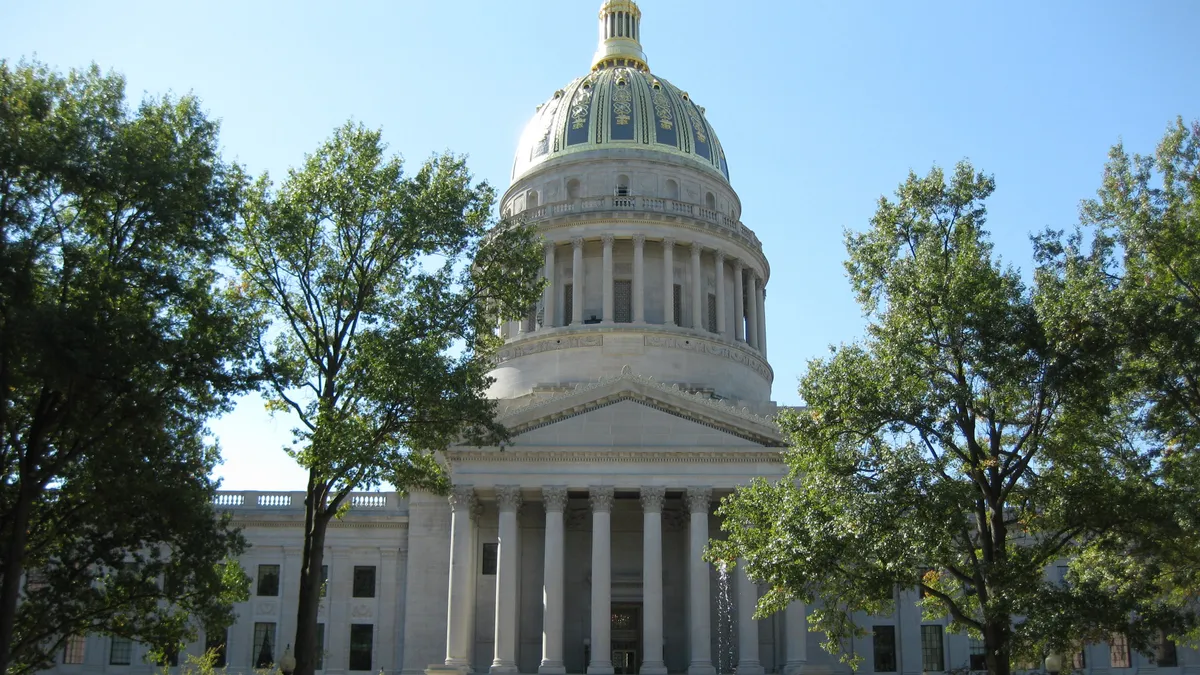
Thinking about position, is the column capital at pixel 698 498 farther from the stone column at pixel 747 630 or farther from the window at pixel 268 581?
the window at pixel 268 581

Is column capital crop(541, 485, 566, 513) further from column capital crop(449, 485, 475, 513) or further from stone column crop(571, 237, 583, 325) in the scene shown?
stone column crop(571, 237, 583, 325)

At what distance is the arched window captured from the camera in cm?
7206

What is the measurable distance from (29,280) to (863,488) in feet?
63.2

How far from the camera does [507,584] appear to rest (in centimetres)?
4981

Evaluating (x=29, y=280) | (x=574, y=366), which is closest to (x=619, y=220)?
(x=574, y=366)

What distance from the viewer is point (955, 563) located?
29.6 meters

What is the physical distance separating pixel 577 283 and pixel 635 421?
17.1 meters

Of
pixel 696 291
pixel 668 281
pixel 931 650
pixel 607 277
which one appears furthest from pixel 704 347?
pixel 931 650

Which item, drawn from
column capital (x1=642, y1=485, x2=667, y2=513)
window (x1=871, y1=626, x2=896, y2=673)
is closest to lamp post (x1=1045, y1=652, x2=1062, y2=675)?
column capital (x1=642, y1=485, x2=667, y2=513)

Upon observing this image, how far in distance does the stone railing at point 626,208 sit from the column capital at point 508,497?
21.7 m

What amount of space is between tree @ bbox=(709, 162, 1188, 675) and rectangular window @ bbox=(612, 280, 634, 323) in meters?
36.8

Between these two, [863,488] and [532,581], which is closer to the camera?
[863,488]

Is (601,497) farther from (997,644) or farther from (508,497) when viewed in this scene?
(997,644)

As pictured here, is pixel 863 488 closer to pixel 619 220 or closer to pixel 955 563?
pixel 955 563
